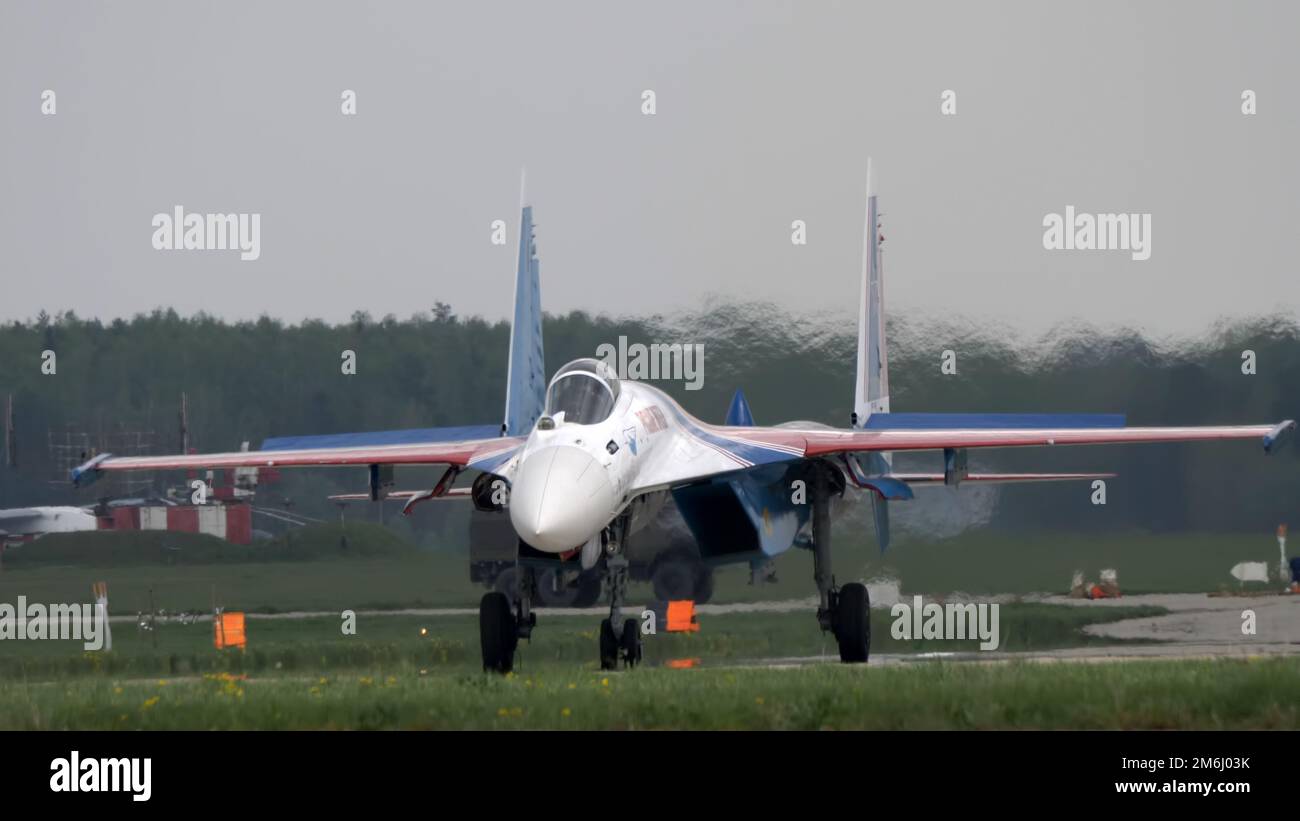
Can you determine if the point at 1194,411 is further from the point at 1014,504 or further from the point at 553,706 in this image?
the point at 553,706

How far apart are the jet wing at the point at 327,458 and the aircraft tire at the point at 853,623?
4.03m

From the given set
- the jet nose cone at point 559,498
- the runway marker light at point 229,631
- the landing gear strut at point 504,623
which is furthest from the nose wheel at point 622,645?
the runway marker light at point 229,631

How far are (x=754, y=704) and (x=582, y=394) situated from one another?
5.69m

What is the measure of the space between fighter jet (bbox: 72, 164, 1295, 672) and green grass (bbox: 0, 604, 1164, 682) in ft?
7.17

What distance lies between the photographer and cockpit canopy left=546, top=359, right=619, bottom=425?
57.0 ft

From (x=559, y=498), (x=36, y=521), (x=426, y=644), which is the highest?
(x=559, y=498)

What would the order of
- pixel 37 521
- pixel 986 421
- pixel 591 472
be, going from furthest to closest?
1. pixel 37 521
2. pixel 986 421
3. pixel 591 472

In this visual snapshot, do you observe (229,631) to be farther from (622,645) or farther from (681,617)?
(622,645)

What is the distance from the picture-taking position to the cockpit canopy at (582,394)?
17359mm

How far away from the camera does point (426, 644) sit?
24.6 meters

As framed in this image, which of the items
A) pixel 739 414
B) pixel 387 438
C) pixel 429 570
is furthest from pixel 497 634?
pixel 429 570

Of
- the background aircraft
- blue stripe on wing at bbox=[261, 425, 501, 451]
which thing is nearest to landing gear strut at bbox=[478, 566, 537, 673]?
blue stripe on wing at bbox=[261, 425, 501, 451]
